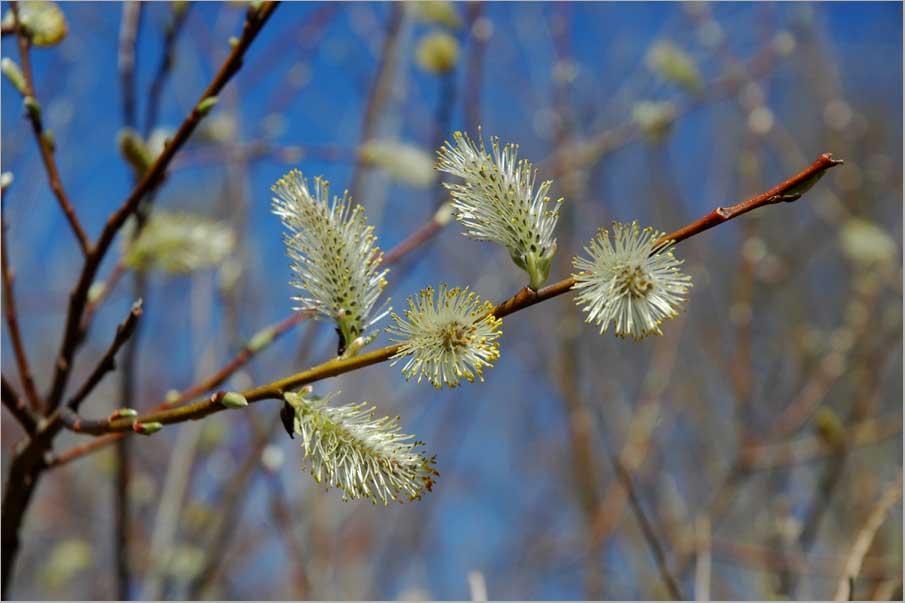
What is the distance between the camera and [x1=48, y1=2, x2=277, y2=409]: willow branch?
0.83m

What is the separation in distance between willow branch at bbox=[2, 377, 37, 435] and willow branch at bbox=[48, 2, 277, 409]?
0.04 m

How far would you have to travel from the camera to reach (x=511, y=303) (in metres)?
0.65

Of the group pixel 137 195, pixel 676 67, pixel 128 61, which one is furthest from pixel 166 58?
pixel 676 67

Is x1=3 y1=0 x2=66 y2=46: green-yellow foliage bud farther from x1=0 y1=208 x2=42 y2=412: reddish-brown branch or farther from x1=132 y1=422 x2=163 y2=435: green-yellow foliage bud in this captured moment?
x1=132 y1=422 x2=163 y2=435: green-yellow foliage bud

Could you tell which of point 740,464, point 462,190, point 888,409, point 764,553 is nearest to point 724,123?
point 740,464

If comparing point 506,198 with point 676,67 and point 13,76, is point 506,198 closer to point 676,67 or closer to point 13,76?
point 13,76

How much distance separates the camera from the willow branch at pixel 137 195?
2.71ft

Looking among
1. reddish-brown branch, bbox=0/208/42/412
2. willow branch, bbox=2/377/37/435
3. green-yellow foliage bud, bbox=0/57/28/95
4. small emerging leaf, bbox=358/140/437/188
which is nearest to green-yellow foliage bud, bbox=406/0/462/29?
small emerging leaf, bbox=358/140/437/188

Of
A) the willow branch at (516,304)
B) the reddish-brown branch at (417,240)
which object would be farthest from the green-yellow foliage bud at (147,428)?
the reddish-brown branch at (417,240)

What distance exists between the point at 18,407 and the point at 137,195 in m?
0.26

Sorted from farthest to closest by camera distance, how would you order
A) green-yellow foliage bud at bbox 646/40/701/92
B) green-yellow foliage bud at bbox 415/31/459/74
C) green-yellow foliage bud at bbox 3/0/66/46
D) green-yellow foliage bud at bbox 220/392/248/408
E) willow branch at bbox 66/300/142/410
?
green-yellow foliage bud at bbox 646/40/701/92 < green-yellow foliage bud at bbox 415/31/459/74 < green-yellow foliage bud at bbox 3/0/66/46 < willow branch at bbox 66/300/142/410 < green-yellow foliage bud at bbox 220/392/248/408

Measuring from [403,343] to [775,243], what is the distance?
3.19m

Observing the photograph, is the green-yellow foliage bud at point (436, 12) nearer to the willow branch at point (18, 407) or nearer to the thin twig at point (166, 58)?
the thin twig at point (166, 58)

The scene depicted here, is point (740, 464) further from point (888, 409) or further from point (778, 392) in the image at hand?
point (888, 409)
